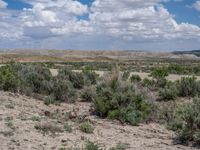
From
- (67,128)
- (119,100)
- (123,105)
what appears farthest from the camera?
(119,100)

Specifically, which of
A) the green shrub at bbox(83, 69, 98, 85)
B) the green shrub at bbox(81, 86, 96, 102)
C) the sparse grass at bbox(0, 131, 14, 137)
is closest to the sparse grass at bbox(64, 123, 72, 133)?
the sparse grass at bbox(0, 131, 14, 137)

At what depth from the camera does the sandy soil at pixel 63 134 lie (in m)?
11.1

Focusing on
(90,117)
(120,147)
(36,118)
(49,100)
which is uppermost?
(36,118)

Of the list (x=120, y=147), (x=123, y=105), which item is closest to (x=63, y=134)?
(x=120, y=147)

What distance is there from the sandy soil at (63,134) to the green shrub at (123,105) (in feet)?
1.48

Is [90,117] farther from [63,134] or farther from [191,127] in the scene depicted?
[191,127]

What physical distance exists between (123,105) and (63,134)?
5.28 metres

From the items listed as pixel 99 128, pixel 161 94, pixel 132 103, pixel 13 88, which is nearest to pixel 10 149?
pixel 99 128

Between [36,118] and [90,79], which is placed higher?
[36,118]

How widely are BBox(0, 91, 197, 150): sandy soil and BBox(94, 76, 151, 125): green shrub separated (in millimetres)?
451

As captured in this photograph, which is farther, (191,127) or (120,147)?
(191,127)

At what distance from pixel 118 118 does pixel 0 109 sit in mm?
4368

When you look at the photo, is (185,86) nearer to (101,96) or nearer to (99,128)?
(101,96)

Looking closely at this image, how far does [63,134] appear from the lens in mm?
12289
